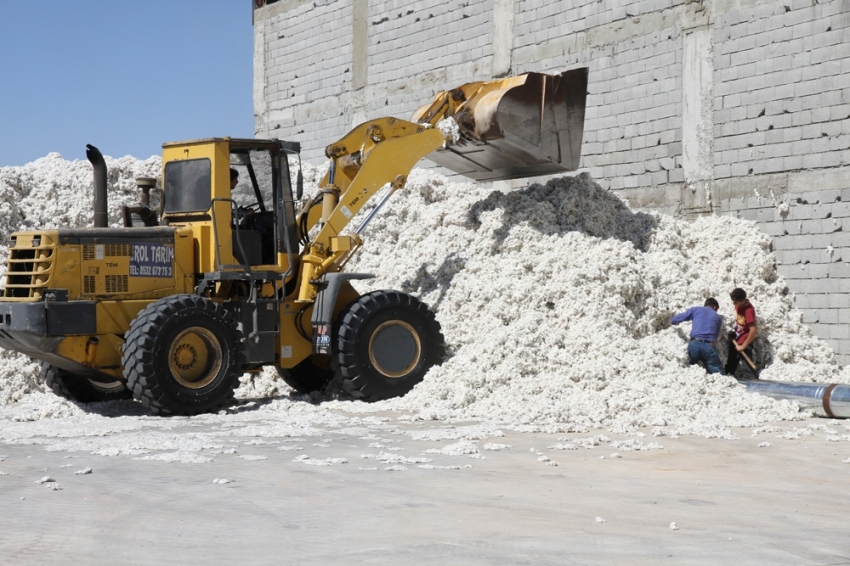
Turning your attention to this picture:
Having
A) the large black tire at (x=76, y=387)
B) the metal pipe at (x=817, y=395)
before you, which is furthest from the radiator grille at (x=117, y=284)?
the metal pipe at (x=817, y=395)

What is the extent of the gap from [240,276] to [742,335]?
17.8 feet

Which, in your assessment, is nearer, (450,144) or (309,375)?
(309,375)

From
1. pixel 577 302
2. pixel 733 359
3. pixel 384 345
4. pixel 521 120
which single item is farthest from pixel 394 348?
pixel 733 359

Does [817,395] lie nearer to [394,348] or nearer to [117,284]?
[394,348]

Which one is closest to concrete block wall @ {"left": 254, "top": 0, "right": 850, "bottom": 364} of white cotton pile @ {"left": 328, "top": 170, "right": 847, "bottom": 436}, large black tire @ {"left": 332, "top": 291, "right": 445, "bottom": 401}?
white cotton pile @ {"left": 328, "top": 170, "right": 847, "bottom": 436}

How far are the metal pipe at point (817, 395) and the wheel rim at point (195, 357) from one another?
5223mm

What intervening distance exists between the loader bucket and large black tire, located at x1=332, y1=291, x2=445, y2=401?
7.40 feet

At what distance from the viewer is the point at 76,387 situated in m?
10.6

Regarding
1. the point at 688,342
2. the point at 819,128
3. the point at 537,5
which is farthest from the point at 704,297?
the point at 537,5

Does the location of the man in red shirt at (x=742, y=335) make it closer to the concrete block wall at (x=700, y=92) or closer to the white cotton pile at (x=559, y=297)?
the white cotton pile at (x=559, y=297)

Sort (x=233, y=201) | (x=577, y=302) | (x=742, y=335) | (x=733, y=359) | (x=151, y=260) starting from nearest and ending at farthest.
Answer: (x=151, y=260), (x=233, y=201), (x=577, y=302), (x=742, y=335), (x=733, y=359)

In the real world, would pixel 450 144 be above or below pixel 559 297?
above

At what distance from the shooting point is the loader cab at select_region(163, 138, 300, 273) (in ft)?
33.2

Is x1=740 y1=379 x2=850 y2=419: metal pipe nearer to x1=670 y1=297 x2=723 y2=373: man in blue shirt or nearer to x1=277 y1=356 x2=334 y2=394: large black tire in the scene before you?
x1=670 y1=297 x2=723 y2=373: man in blue shirt
